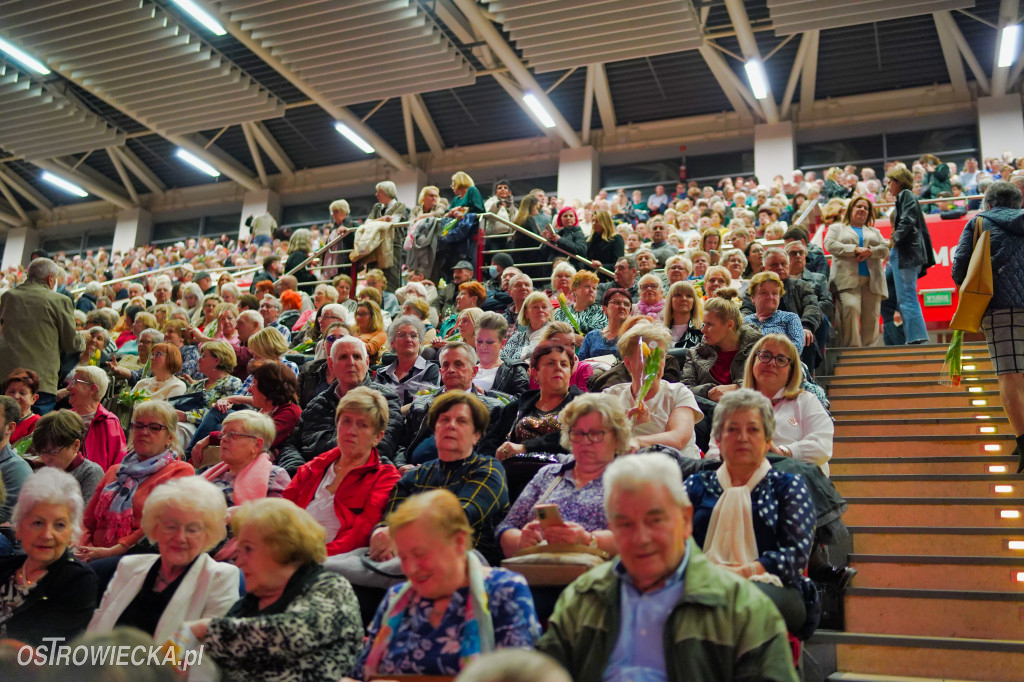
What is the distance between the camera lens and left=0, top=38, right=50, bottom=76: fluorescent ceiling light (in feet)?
48.8

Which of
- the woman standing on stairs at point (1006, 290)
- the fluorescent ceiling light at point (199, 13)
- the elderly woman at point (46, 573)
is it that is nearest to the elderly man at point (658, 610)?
the elderly woman at point (46, 573)

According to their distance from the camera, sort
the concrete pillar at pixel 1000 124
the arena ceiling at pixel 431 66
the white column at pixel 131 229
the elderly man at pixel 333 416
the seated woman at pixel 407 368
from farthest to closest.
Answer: the white column at pixel 131 229, the concrete pillar at pixel 1000 124, the arena ceiling at pixel 431 66, the seated woman at pixel 407 368, the elderly man at pixel 333 416

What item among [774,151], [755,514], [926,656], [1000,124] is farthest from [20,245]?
[926,656]

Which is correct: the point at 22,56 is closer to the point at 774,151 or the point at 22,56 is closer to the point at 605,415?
the point at 774,151

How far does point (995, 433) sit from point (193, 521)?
4206 mm

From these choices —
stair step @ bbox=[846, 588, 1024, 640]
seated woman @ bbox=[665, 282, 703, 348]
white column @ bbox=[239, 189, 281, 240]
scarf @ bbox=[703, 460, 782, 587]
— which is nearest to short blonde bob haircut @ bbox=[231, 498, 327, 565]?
scarf @ bbox=[703, 460, 782, 587]

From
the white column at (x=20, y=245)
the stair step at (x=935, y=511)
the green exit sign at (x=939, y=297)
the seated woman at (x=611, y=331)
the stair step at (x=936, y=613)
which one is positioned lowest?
the stair step at (x=936, y=613)

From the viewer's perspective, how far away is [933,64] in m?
16.2

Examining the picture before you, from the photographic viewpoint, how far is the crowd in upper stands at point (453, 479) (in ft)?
7.46

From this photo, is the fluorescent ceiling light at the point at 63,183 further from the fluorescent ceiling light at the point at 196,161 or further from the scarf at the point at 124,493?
the scarf at the point at 124,493

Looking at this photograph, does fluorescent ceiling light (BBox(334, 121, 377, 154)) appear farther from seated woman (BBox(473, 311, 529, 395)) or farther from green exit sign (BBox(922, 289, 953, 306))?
seated woman (BBox(473, 311, 529, 395))

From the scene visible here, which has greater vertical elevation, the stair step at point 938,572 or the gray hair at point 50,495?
the gray hair at point 50,495

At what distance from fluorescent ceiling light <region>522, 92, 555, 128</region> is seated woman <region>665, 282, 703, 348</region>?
36.8ft

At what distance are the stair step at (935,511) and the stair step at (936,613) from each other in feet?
2.10
